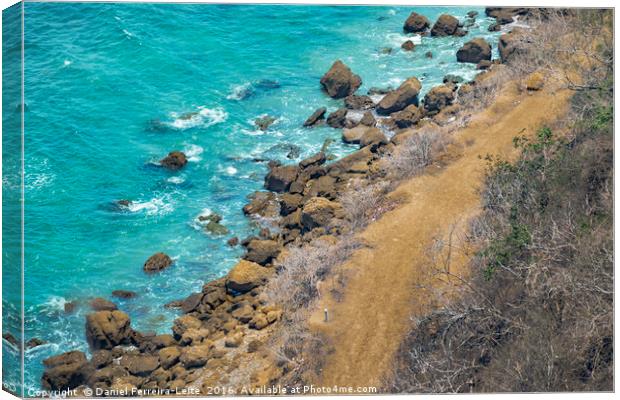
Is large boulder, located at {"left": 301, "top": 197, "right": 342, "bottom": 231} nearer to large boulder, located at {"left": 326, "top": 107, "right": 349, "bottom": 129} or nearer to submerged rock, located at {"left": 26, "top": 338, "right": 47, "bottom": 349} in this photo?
large boulder, located at {"left": 326, "top": 107, "right": 349, "bottom": 129}

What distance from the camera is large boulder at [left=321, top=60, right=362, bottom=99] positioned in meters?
52.6

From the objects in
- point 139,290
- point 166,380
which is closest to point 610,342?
point 166,380

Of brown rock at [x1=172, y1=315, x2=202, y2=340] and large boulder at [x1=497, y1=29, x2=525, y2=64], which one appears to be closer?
brown rock at [x1=172, y1=315, x2=202, y2=340]

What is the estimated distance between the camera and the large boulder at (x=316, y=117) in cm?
5159

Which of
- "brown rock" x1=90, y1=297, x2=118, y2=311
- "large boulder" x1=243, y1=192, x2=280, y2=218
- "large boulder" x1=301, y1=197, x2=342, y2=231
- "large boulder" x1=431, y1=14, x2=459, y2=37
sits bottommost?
"brown rock" x1=90, y1=297, x2=118, y2=311

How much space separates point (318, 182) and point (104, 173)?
9029 mm

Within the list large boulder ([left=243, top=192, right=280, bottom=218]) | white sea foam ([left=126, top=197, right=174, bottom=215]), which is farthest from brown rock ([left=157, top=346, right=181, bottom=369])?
large boulder ([left=243, top=192, right=280, bottom=218])

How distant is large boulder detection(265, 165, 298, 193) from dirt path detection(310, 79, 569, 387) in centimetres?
571

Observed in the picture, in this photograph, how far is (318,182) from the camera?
46.7 metres

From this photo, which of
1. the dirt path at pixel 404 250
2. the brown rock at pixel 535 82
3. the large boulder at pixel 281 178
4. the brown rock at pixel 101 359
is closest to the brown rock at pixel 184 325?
the brown rock at pixel 101 359

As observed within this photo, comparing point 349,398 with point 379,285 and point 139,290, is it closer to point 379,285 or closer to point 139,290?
point 379,285

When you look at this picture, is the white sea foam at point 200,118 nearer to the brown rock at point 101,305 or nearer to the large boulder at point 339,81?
the large boulder at point 339,81

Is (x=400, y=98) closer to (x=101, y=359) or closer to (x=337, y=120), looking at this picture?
(x=337, y=120)

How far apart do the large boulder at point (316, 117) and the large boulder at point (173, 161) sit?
640 cm
